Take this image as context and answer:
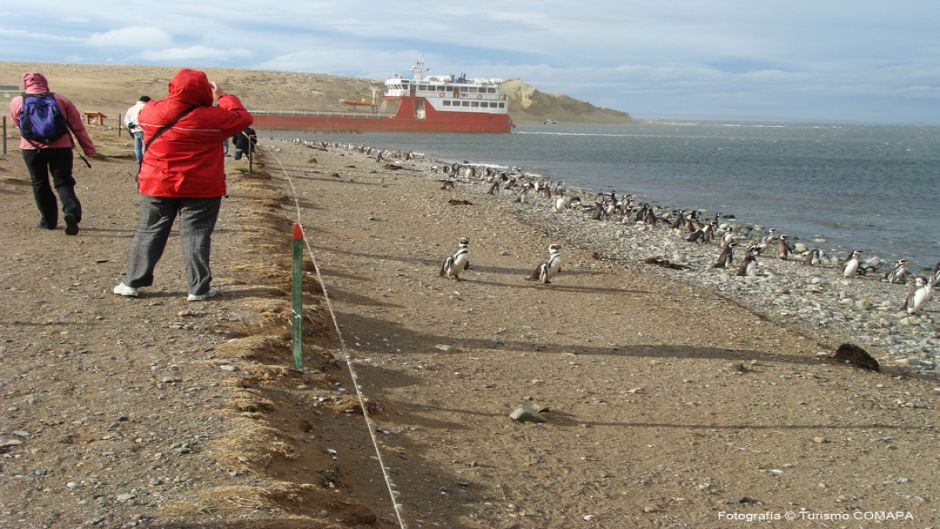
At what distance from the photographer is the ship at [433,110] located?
8194 centimetres

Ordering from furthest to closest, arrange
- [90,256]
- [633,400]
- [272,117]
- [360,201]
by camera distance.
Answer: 1. [272,117]
2. [360,201]
3. [90,256]
4. [633,400]

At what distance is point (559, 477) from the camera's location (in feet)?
17.5

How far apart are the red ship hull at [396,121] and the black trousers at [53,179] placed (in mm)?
68202

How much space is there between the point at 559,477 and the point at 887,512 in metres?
2.04

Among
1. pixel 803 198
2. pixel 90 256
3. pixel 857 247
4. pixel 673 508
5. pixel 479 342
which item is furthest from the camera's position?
pixel 803 198

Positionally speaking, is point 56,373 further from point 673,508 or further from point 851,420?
point 851,420

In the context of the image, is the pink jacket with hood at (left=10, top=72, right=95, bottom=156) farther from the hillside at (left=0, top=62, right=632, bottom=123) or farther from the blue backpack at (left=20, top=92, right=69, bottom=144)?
the hillside at (left=0, top=62, right=632, bottom=123)

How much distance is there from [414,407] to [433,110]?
260 feet

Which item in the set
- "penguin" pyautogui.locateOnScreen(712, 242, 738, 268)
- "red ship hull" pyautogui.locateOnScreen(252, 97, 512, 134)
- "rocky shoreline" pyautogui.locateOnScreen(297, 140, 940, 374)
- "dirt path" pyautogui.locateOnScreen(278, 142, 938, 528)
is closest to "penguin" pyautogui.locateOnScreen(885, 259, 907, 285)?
"rocky shoreline" pyautogui.locateOnScreen(297, 140, 940, 374)

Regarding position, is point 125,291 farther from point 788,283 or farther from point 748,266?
point 748,266

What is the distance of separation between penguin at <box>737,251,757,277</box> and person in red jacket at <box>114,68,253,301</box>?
35.5 ft

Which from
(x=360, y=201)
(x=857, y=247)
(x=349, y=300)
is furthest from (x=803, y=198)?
(x=349, y=300)

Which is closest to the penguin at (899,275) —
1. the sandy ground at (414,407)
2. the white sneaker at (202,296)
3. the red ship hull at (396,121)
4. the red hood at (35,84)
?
the sandy ground at (414,407)

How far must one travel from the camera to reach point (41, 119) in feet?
30.1
